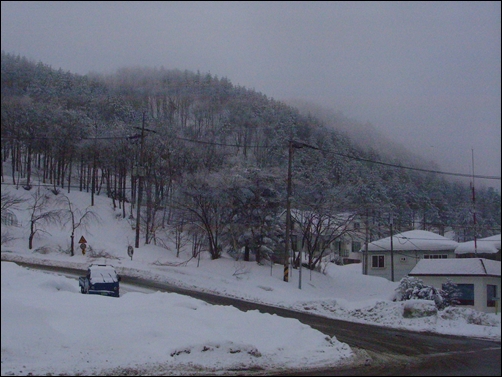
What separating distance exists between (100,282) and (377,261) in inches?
1114

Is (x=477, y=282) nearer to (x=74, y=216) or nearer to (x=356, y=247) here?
(x=74, y=216)

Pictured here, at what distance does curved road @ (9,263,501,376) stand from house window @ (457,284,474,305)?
1.17 m

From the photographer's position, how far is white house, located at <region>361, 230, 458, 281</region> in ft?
90.4

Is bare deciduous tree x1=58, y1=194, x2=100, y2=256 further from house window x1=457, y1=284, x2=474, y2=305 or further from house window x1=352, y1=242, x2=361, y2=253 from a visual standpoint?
house window x1=352, y1=242, x2=361, y2=253

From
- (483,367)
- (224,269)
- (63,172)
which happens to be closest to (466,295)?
(483,367)

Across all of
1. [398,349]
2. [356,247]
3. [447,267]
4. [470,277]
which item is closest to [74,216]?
[447,267]

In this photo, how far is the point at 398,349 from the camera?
1706 centimetres

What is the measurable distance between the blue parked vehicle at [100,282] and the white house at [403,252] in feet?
48.4

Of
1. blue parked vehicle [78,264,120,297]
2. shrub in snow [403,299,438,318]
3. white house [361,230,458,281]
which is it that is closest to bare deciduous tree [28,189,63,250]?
blue parked vehicle [78,264,120,297]

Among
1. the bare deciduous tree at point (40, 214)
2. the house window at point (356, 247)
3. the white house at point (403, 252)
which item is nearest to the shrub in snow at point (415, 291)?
the white house at point (403, 252)

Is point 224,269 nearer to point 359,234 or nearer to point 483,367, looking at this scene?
point 359,234

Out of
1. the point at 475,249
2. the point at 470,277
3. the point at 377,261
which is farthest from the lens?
the point at 377,261

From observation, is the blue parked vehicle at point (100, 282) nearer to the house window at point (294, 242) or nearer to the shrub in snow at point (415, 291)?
the shrub in snow at point (415, 291)

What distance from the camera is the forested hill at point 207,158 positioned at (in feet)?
79.9
